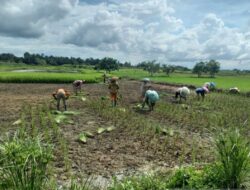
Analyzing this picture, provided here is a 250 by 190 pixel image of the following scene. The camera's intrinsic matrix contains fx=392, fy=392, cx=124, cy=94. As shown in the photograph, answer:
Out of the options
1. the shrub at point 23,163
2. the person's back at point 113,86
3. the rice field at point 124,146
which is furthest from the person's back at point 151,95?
the shrub at point 23,163

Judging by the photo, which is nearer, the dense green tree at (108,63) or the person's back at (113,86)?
the person's back at (113,86)

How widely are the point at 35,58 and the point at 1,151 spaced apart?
111623 millimetres

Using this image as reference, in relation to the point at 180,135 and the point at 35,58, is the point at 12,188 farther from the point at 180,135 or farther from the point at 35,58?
the point at 35,58

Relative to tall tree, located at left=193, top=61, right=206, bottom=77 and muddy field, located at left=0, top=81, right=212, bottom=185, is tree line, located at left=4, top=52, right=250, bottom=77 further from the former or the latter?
muddy field, located at left=0, top=81, right=212, bottom=185

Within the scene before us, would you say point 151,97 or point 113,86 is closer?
point 151,97

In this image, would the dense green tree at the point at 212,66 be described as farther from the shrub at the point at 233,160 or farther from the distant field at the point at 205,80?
the shrub at the point at 233,160

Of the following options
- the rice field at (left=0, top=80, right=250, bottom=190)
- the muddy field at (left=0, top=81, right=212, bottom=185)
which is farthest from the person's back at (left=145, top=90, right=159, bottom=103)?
the muddy field at (left=0, top=81, right=212, bottom=185)

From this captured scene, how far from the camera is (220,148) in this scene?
6.52 metres

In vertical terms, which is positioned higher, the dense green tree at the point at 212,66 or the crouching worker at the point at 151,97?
the crouching worker at the point at 151,97

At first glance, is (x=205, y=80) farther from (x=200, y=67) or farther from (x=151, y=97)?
(x=151, y=97)

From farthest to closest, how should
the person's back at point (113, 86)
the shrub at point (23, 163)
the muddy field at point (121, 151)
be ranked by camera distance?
the person's back at point (113, 86), the muddy field at point (121, 151), the shrub at point (23, 163)

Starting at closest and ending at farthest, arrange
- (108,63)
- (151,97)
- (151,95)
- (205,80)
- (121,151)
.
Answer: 1. (121,151)
2. (151,95)
3. (151,97)
4. (205,80)
5. (108,63)

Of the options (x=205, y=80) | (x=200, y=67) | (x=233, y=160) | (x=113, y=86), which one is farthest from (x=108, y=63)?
(x=233, y=160)

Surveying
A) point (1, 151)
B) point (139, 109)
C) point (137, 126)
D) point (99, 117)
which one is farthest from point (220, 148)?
point (139, 109)
